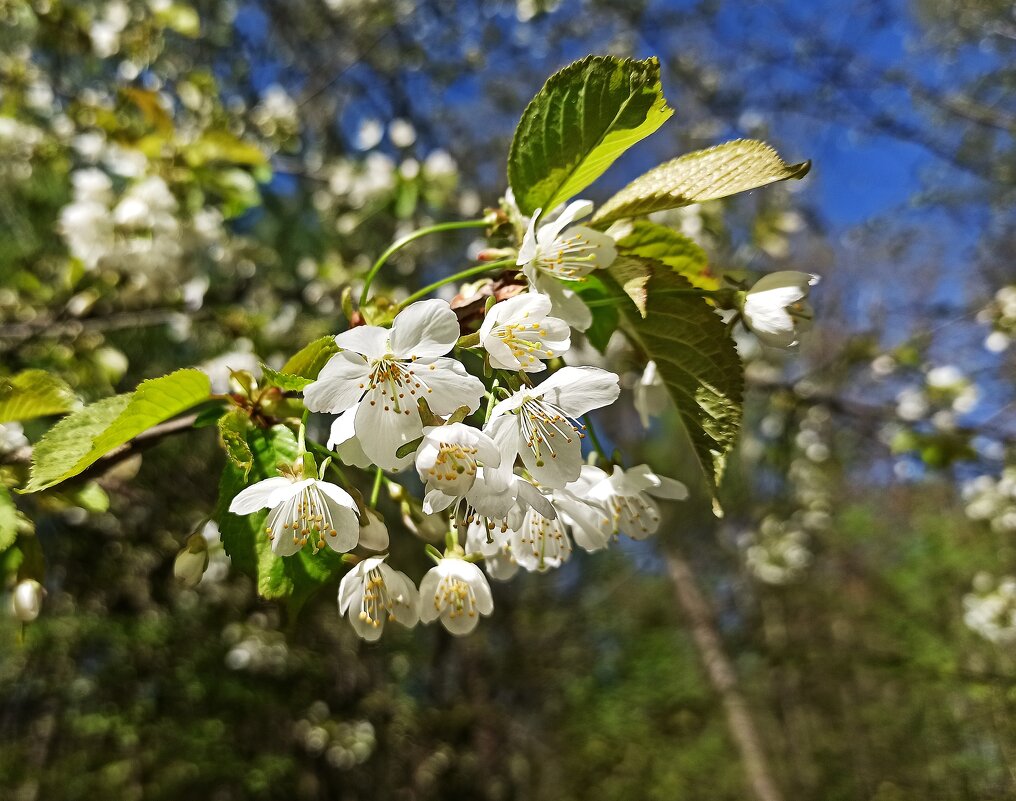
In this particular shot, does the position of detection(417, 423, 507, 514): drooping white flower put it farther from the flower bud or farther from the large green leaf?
the flower bud

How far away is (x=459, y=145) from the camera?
5516mm

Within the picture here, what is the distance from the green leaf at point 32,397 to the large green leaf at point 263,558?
316mm

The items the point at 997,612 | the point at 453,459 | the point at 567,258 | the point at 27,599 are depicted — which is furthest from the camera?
the point at 997,612

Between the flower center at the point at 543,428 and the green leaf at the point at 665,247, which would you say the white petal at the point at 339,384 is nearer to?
the flower center at the point at 543,428

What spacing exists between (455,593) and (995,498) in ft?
12.2

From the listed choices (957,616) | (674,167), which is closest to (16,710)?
(674,167)

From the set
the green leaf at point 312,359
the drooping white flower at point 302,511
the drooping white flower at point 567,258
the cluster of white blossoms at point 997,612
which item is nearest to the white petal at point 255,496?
the drooping white flower at point 302,511

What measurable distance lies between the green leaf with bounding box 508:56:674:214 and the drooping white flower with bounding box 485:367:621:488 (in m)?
0.22

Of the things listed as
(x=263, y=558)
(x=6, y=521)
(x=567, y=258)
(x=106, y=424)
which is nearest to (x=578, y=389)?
(x=567, y=258)

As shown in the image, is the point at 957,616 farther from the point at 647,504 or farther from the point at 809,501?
the point at 647,504

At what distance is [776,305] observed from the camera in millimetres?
769

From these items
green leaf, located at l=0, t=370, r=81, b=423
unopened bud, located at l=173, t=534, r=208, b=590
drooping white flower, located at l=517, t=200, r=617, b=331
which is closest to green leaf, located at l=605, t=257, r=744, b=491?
drooping white flower, located at l=517, t=200, r=617, b=331

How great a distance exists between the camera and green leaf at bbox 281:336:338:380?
2.22 feet

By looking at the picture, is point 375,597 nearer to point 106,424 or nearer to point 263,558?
point 263,558
